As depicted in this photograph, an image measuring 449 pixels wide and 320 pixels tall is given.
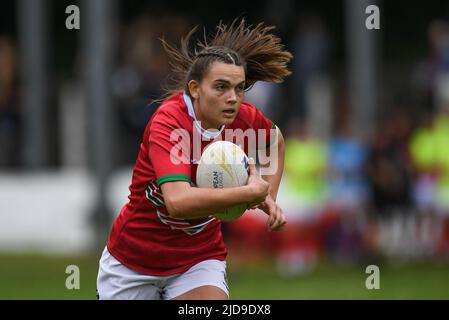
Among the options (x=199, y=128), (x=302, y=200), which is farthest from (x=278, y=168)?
(x=302, y=200)

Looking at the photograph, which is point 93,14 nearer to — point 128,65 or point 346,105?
point 128,65

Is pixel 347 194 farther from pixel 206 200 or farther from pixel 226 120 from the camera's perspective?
pixel 206 200

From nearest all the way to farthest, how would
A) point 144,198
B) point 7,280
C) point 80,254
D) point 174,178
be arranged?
point 174,178, point 144,198, point 7,280, point 80,254

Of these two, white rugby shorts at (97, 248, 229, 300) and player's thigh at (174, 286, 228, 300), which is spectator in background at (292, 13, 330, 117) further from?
player's thigh at (174, 286, 228, 300)

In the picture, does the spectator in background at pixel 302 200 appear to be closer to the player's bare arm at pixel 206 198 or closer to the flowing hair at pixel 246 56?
the flowing hair at pixel 246 56

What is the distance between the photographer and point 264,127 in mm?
6953

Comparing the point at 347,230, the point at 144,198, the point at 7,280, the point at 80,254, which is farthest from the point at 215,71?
the point at 80,254

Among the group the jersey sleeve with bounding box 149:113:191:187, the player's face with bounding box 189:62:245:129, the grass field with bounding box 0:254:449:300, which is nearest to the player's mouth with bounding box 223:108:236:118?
the player's face with bounding box 189:62:245:129

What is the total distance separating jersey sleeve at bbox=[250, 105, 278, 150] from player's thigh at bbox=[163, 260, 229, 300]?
2.74 ft

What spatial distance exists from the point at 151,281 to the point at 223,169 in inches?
36.7

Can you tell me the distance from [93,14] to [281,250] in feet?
13.3

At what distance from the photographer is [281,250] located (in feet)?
47.6

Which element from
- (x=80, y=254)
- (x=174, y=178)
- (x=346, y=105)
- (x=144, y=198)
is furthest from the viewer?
(x=346, y=105)

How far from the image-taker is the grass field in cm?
1131
